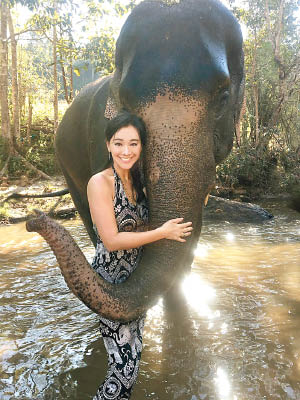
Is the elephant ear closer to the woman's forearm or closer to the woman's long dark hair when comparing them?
the woman's long dark hair

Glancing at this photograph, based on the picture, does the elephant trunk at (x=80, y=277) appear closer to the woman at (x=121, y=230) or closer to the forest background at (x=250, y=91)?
the woman at (x=121, y=230)

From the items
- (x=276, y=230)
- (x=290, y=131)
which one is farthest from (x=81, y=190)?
(x=290, y=131)

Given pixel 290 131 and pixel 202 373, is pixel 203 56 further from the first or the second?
pixel 290 131

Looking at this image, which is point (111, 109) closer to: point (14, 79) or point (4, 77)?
point (4, 77)

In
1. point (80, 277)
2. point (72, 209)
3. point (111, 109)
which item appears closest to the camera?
point (80, 277)

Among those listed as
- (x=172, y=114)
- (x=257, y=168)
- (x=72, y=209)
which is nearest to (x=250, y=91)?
(x=257, y=168)

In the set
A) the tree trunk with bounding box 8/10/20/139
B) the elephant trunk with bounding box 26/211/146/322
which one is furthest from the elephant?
the tree trunk with bounding box 8/10/20/139

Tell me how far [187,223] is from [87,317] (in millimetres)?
1887

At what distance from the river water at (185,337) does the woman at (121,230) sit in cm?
57

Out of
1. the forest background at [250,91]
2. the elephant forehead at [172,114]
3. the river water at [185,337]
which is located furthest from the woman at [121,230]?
the forest background at [250,91]

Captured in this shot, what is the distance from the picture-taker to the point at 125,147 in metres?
1.85

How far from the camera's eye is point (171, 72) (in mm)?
2199

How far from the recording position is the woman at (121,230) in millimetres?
1803

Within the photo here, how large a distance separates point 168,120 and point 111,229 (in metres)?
0.63
